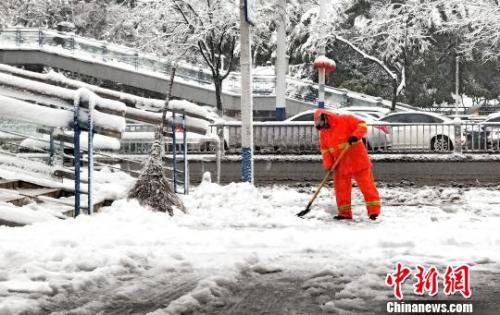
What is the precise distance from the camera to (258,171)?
18.1m

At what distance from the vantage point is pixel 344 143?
10.2 meters

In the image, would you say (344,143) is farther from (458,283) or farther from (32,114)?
(458,283)

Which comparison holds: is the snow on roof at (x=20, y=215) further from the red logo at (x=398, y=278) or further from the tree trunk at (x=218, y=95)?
the tree trunk at (x=218, y=95)

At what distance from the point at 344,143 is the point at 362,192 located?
0.70 m

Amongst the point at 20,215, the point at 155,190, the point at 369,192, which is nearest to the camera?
the point at 20,215

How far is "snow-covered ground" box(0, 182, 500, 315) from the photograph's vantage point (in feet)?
16.2

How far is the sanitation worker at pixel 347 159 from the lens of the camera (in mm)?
10016

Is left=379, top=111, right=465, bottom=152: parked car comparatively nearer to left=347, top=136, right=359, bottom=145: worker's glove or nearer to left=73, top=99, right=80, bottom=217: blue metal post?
left=347, top=136, right=359, bottom=145: worker's glove

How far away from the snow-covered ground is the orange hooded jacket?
73 cm

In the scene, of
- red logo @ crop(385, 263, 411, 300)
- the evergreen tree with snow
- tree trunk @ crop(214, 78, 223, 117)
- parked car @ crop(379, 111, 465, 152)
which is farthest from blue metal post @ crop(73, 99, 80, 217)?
tree trunk @ crop(214, 78, 223, 117)

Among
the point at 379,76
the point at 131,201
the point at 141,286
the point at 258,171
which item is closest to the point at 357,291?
the point at 141,286

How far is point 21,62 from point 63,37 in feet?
8.01

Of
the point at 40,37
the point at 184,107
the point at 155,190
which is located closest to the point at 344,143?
the point at 155,190

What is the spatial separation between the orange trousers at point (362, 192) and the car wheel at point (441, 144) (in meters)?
9.15
